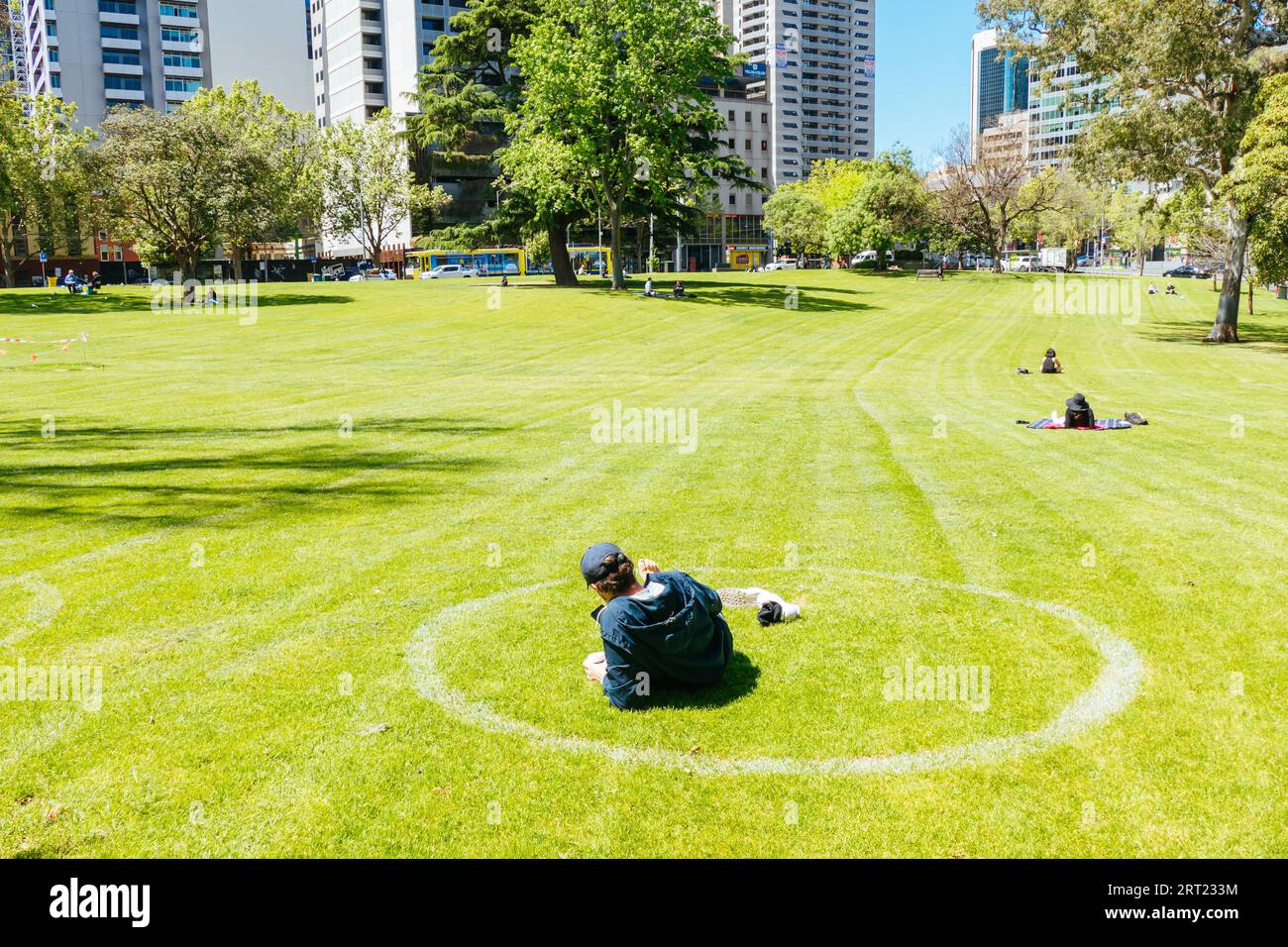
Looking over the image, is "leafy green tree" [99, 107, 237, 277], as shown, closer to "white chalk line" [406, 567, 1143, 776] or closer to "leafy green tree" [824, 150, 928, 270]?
"white chalk line" [406, 567, 1143, 776]

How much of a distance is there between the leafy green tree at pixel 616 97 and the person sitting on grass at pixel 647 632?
5019cm

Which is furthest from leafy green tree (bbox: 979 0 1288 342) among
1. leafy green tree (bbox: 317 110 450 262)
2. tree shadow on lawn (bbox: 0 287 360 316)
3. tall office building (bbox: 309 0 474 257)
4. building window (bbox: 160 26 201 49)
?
building window (bbox: 160 26 201 49)

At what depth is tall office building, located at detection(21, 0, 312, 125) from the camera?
4988 inches

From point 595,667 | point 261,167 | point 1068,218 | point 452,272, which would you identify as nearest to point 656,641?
point 595,667

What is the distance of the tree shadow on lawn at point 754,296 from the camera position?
61469 millimetres

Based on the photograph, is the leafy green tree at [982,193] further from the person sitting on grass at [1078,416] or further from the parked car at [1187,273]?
the person sitting on grass at [1078,416]

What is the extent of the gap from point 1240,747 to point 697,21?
5803 centimetres

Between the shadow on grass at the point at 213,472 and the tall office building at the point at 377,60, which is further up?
the tall office building at the point at 377,60

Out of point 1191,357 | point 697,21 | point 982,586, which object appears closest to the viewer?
point 982,586

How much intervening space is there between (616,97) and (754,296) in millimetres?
17243

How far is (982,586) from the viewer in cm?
982

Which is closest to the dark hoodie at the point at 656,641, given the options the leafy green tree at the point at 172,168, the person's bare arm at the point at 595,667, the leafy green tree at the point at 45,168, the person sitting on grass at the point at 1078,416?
the person's bare arm at the point at 595,667
